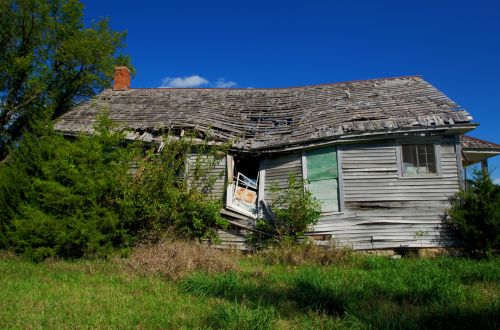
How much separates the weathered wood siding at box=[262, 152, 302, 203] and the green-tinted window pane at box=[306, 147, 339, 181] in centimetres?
32

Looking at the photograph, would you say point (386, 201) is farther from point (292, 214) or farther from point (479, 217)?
point (292, 214)

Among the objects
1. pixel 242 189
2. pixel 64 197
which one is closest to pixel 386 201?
pixel 242 189

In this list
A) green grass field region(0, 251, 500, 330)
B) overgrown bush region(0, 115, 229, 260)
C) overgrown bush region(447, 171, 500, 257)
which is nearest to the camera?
green grass field region(0, 251, 500, 330)

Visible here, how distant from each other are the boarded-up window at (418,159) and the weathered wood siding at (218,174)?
5.59 metres

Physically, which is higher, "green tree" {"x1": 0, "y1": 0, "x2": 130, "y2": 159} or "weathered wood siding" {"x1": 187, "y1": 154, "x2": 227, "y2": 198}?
"green tree" {"x1": 0, "y1": 0, "x2": 130, "y2": 159}

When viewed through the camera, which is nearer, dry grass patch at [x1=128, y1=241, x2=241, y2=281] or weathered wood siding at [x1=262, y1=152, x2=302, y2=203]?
dry grass patch at [x1=128, y1=241, x2=241, y2=281]

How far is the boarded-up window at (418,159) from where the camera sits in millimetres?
10734

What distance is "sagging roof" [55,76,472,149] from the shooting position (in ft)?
36.1

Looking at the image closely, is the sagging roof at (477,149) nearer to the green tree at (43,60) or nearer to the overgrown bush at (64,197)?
the overgrown bush at (64,197)

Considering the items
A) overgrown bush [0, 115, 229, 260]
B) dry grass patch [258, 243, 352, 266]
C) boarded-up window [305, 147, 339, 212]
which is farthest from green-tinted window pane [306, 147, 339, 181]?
overgrown bush [0, 115, 229, 260]

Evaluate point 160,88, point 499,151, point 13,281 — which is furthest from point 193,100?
point 499,151

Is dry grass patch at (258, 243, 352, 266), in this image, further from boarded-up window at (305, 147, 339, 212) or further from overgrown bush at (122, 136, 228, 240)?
overgrown bush at (122, 136, 228, 240)

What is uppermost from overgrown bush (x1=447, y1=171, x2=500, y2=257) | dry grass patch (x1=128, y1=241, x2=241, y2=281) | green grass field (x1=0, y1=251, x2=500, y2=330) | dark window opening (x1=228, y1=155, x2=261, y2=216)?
dark window opening (x1=228, y1=155, x2=261, y2=216)

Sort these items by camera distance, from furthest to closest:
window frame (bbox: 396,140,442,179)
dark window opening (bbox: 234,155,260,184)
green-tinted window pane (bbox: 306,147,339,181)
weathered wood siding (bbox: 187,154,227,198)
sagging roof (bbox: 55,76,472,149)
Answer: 1. dark window opening (bbox: 234,155,260,184)
2. weathered wood siding (bbox: 187,154,227,198)
3. green-tinted window pane (bbox: 306,147,339,181)
4. sagging roof (bbox: 55,76,472,149)
5. window frame (bbox: 396,140,442,179)
